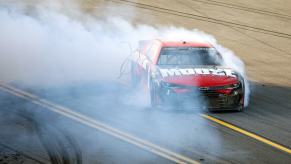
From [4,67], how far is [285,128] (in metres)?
7.30

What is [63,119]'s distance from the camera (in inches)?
472

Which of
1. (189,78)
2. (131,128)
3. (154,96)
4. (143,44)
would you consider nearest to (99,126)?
(131,128)

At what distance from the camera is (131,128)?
11578 mm

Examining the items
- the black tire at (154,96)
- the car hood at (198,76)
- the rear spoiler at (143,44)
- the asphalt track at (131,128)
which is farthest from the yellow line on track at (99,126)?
the rear spoiler at (143,44)

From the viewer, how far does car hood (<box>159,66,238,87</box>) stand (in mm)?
12598

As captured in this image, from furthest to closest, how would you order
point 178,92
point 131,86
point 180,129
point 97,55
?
point 97,55, point 131,86, point 178,92, point 180,129

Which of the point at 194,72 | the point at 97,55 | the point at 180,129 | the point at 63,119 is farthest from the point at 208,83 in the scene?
the point at 97,55

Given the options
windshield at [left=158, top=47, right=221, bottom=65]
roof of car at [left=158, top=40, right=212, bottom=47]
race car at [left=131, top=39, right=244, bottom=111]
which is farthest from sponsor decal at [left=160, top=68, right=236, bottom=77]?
roof of car at [left=158, top=40, right=212, bottom=47]

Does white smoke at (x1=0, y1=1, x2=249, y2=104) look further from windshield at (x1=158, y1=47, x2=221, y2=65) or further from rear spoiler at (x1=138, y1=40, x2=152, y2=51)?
windshield at (x1=158, y1=47, x2=221, y2=65)

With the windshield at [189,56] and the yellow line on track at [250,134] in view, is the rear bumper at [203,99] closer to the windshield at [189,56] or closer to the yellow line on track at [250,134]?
the yellow line on track at [250,134]

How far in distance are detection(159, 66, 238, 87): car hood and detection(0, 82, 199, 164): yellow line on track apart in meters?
1.73

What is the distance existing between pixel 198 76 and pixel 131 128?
1.98 metres

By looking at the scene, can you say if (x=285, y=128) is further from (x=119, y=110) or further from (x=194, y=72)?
(x=119, y=110)

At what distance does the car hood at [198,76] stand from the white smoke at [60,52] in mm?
2481
